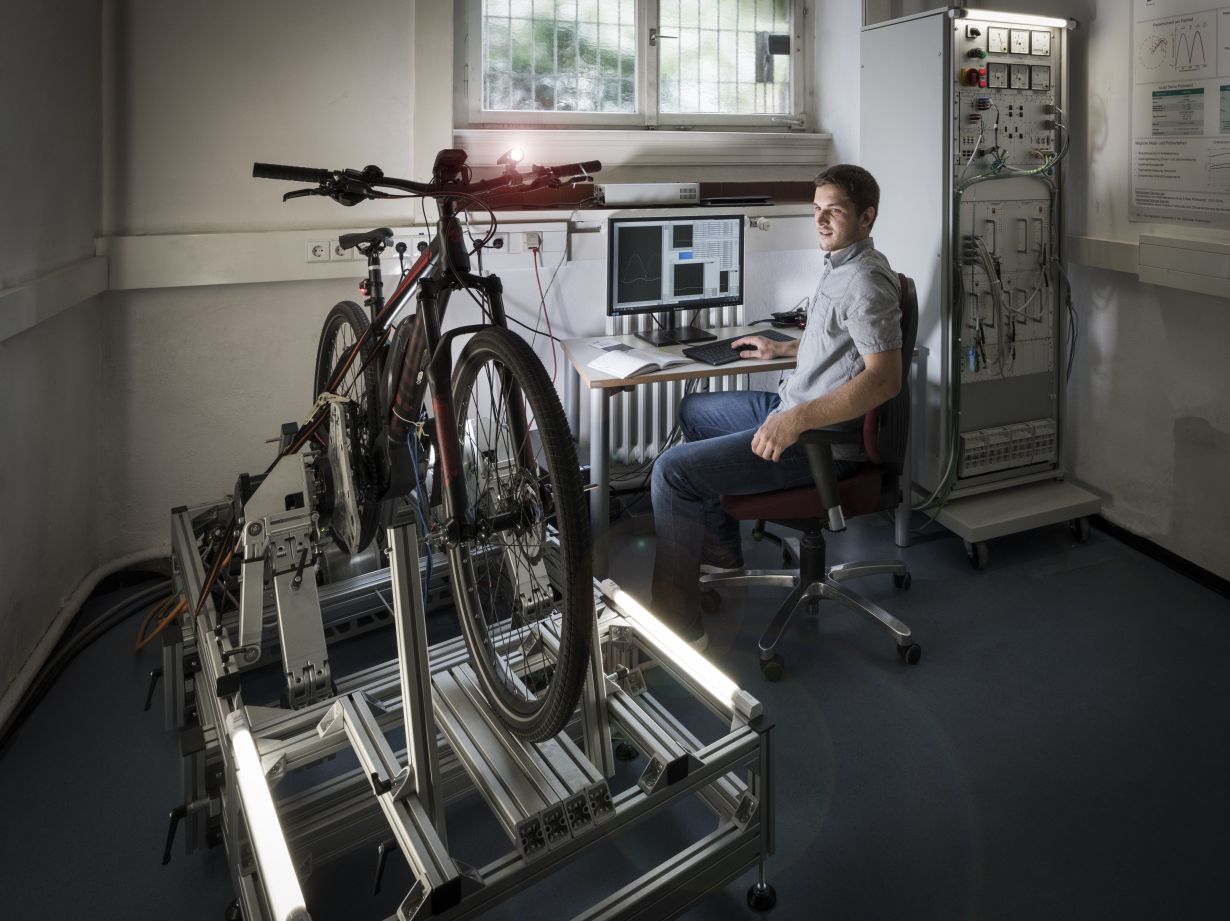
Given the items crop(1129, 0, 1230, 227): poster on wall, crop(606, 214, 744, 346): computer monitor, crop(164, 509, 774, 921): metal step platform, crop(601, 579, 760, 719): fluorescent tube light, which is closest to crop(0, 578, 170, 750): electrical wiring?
crop(164, 509, 774, 921): metal step platform

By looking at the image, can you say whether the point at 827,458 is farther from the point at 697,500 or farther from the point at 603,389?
the point at 603,389

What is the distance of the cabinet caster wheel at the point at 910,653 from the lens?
2.39 metres

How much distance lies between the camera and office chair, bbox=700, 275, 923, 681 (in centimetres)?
225

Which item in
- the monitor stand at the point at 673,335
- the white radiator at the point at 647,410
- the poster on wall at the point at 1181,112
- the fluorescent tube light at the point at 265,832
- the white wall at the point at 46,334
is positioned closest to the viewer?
the fluorescent tube light at the point at 265,832

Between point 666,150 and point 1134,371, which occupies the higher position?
point 666,150

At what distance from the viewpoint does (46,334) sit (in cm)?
236

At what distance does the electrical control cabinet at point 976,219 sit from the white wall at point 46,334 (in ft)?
7.95

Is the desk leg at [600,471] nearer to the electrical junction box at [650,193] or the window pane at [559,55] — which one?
the electrical junction box at [650,193]

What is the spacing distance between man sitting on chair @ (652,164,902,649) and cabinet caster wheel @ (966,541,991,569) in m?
0.80

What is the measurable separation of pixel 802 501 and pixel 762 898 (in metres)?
1.01

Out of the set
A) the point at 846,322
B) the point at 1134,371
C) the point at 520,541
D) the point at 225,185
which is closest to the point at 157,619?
the point at 225,185

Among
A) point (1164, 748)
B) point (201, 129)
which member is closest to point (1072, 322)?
point (1164, 748)

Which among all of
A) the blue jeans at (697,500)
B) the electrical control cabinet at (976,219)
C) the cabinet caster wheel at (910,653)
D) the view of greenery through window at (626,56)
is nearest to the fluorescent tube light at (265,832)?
the blue jeans at (697,500)

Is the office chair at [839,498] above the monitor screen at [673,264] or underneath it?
underneath
